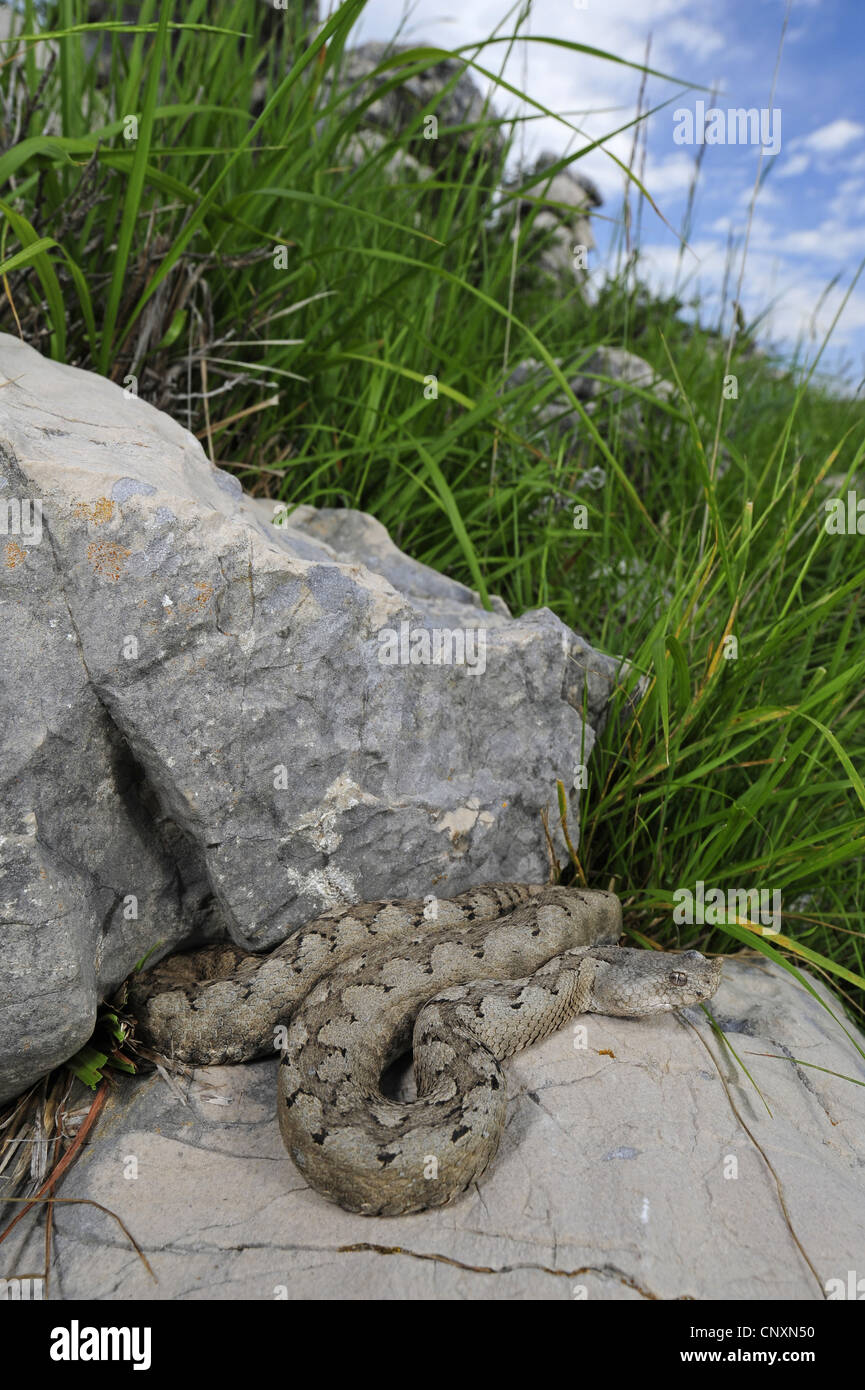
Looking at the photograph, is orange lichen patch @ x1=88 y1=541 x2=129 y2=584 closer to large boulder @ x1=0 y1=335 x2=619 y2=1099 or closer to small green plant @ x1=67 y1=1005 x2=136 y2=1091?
large boulder @ x1=0 y1=335 x2=619 y2=1099

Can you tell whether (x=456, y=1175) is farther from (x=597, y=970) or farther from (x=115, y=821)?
(x=115, y=821)

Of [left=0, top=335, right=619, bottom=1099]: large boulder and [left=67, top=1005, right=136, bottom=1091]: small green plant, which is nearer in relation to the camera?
[left=0, top=335, right=619, bottom=1099]: large boulder

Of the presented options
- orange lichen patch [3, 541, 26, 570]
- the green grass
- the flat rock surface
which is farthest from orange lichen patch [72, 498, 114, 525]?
the flat rock surface

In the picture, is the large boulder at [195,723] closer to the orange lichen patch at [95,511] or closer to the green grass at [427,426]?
the orange lichen patch at [95,511]

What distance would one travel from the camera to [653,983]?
362cm

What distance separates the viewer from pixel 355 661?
3545 mm

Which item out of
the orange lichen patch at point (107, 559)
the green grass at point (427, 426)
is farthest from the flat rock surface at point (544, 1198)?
the orange lichen patch at point (107, 559)

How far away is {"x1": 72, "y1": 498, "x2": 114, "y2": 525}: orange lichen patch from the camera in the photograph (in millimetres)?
3072

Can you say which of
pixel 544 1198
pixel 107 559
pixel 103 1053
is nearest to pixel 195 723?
pixel 107 559

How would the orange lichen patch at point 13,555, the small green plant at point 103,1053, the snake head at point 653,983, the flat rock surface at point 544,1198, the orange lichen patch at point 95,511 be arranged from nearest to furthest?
the flat rock surface at point 544,1198 → the orange lichen patch at point 13,555 → the orange lichen patch at point 95,511 → the small green plant at point 103,1053 → the snake head at point 653,983

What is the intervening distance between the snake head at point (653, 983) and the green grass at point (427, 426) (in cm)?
21

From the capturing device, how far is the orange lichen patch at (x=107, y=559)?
3.09 metres

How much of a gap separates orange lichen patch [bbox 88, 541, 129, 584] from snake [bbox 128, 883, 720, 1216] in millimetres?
1542

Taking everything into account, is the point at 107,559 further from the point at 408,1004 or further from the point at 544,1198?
the point at 544,1198
